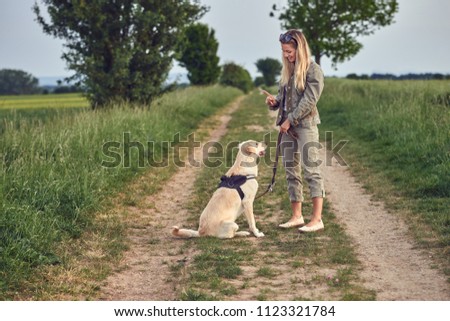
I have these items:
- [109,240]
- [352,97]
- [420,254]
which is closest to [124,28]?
[352,97]

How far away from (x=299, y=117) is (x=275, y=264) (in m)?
1.93

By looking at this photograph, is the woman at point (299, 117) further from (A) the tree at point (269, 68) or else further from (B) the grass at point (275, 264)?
(A) the tree at point (269, 68)

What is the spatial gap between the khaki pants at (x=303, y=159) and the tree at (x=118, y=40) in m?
11.7

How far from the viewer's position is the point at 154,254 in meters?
7.02

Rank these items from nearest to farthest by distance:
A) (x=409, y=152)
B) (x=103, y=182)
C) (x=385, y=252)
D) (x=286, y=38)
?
(x=385, y=252)
(x=286, y=38)
(x=103, y=182)
(x=409, y=152)

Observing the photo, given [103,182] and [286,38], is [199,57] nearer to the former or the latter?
[103,182]

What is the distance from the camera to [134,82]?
1962cm

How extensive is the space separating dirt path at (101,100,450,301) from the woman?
680 millimetres

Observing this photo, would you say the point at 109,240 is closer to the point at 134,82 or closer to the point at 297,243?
the point at 297,243

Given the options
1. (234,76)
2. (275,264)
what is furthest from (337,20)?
(275,264)

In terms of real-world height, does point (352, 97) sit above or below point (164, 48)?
below

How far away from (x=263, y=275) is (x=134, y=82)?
14454 millimetres

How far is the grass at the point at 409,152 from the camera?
26.3 feet

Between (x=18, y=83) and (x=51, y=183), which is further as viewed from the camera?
(x=18, y=83)
